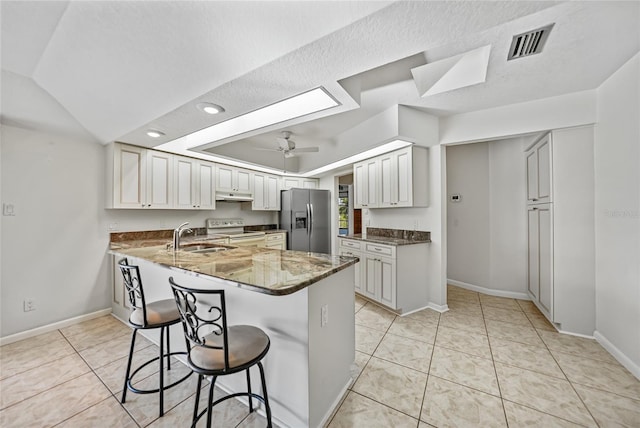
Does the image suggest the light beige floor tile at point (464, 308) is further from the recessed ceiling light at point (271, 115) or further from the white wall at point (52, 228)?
the white wall at point (52, 228)

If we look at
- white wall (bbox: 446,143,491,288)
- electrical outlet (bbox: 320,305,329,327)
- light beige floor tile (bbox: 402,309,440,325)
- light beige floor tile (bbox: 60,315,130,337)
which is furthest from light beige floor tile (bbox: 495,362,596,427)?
light beige floor tile (bbox: 60,315,130,337)

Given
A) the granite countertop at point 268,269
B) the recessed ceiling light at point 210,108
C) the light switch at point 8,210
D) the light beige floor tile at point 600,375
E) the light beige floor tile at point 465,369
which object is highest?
the recessed ceiling light at point 210,108

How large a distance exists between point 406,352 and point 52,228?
4.17 m

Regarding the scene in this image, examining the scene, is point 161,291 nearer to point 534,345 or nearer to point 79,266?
point 79,266

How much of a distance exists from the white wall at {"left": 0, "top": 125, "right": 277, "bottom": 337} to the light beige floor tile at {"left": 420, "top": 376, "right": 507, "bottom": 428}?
13.0ft

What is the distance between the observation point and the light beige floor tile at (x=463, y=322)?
8.94ft

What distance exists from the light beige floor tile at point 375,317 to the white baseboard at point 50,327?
3367mm

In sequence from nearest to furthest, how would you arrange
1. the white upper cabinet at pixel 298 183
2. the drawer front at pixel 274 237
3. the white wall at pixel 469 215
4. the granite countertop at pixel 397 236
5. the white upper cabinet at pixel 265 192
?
the granite countertop at pixel 397 236, the white wall at pixel 469 215, the drawer front at pixel 274 237, the white upper cabinet at pixel 265 192, the white upper cabinet at pixel 298 183

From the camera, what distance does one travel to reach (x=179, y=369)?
2064 millimetres

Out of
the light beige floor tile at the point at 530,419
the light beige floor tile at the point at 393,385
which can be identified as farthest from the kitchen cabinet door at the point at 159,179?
the light beige floor tile at the point at 530,419

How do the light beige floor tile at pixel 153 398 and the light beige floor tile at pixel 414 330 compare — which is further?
the light beige floor tile at pixel 414 330

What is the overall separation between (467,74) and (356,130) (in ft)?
5.22

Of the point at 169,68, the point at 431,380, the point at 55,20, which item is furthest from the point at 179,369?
the point at 55,20

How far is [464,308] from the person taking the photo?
10.8 feet
